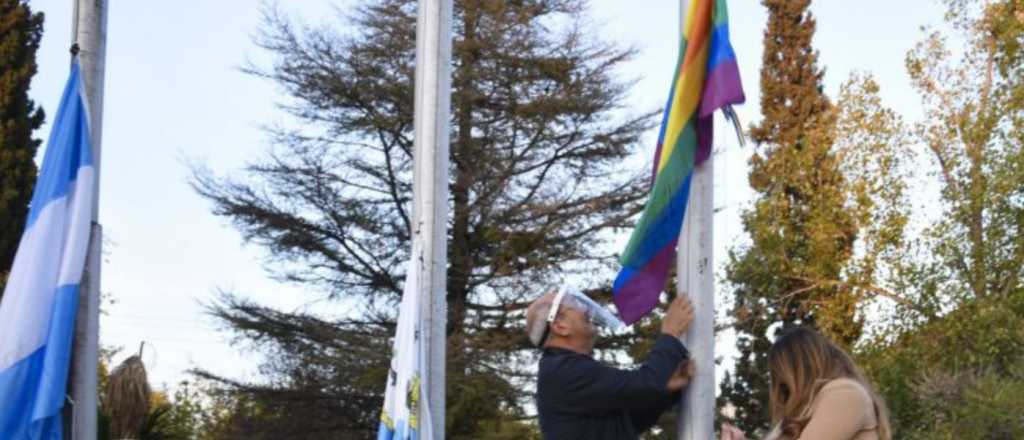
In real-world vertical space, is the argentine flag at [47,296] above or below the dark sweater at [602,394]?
above

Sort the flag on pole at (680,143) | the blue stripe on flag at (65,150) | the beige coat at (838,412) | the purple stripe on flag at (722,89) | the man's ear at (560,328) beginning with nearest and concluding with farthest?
1. the beige coat at (838,412)
2. the man's ear at (560,328)
3. the flag on pole at (680,143)
4. the purple stripe on flag at (722,89)
5. the blue stripe on flag at (65,150)

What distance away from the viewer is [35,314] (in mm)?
8516

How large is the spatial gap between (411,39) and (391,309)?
552 centimetres

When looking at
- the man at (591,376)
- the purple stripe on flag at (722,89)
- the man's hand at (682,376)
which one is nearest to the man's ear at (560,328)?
the man at (591,376)

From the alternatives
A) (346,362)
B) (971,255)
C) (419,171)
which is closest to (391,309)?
(346,362)

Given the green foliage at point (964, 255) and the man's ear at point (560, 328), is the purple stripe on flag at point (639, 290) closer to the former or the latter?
the man's ear at point (560, 328)

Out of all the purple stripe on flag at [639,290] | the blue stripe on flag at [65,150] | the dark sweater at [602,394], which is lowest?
the dark sweater at [602,394]

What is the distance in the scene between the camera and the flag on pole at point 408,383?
9.56 metres

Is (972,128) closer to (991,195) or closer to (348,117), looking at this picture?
(991,195)

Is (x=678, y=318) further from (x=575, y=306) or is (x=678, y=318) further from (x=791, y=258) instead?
(x=791, y=258)

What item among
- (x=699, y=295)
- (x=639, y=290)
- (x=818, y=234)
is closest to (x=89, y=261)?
(x=639, y=290)

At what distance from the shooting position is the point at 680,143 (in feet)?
19.7

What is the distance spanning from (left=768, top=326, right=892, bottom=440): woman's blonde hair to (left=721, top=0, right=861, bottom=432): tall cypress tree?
27.7 m

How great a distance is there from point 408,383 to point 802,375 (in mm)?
4677
